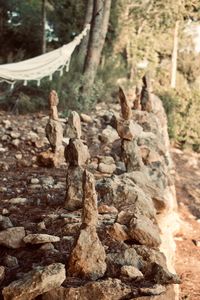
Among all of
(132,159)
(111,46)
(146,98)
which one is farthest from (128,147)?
(111,46)

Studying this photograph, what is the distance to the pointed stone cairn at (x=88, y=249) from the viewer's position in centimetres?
221

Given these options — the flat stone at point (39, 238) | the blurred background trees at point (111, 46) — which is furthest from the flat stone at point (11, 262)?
the blurred background trees at point (111, 46)

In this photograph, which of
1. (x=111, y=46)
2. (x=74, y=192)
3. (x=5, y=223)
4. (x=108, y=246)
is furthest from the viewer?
(x=111, y=46)

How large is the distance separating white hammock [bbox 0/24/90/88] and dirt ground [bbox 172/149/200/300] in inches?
114

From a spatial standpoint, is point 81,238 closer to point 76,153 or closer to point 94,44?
point 76,153

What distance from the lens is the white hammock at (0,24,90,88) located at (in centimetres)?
537

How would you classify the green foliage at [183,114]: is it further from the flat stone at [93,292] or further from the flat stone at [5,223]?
the flat stone at [93,292]

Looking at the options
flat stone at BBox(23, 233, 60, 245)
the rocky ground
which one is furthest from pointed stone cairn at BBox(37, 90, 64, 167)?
flat stone at BBox(23, 233, 60, 245)

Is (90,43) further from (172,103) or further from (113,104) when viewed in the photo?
(172,103)

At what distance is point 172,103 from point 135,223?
339 inches

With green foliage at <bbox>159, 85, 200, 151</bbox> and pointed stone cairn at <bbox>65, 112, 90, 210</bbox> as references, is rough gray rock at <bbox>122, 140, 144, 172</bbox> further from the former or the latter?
green foliage at <bbox>159, 85, 200, 151</bbox>

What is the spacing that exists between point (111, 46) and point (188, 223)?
5.03 meters

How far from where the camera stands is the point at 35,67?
592cm

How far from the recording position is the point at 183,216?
288 inches
